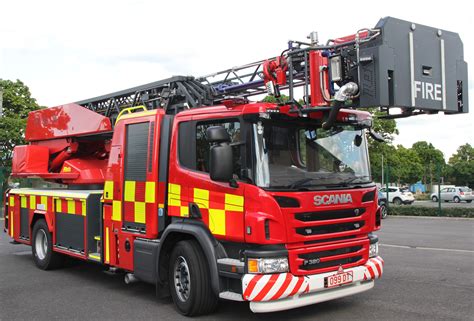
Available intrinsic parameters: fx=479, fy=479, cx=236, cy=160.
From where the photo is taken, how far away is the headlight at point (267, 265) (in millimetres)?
5090

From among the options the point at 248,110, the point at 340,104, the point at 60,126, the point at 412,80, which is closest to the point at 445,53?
the point at 412,80

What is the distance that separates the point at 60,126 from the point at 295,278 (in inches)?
266

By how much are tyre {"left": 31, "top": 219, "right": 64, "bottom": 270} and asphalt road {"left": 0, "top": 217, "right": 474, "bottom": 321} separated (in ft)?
0.53

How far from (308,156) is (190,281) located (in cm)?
206

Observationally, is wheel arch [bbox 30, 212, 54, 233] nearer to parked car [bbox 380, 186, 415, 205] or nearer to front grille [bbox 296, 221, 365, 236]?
front grille [bbox 296, 221, 365, 236]

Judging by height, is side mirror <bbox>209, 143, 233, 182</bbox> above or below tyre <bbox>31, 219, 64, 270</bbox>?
above

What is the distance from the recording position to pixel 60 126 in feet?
32.7

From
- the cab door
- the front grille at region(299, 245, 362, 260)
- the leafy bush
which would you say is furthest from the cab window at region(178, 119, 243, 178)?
the leafy bush

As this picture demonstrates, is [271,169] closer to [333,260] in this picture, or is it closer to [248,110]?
[248,110]

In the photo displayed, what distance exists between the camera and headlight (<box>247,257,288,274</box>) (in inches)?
200

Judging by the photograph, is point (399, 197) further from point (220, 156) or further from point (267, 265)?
point (220, 156)

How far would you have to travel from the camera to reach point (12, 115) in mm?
31219

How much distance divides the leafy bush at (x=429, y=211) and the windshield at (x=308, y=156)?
55.5ft

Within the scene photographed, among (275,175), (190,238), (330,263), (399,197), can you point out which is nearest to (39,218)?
(190,238)
